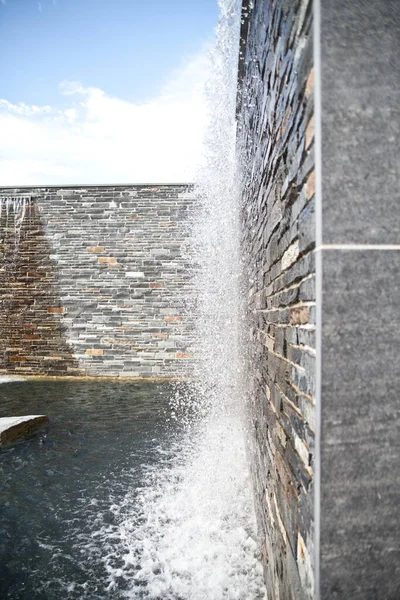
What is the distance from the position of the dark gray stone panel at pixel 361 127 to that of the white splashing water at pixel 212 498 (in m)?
1.99

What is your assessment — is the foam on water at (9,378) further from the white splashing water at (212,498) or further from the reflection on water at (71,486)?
the white splashing water at (212,498)

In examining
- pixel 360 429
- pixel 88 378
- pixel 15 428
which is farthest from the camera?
pixel 88 378

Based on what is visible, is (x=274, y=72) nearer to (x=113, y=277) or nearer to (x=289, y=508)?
(x=289, y=508)

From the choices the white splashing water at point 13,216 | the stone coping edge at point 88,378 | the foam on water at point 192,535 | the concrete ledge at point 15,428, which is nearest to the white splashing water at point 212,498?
the foam on water at point 192,535

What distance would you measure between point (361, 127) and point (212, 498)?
110 inches

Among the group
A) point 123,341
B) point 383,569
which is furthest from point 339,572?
point 123,341

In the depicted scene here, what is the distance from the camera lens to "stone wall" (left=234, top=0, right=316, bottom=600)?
91 centimetres

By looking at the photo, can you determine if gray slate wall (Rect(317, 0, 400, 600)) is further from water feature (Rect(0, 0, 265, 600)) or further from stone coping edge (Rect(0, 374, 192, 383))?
stone coping edge (Rect(0, 374, 192, 383))

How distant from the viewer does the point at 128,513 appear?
8.82 ft

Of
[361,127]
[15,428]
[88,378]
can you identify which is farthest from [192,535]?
[88,378]

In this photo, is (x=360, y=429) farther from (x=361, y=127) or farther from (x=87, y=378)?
(x=87, y=378)

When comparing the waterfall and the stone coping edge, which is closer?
the stone coping edge

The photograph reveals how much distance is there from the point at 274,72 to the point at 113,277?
22.1ft

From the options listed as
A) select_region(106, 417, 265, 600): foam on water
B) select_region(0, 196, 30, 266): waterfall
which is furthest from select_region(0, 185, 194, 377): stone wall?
select_region(106, 417, 265, 600): foam on water
